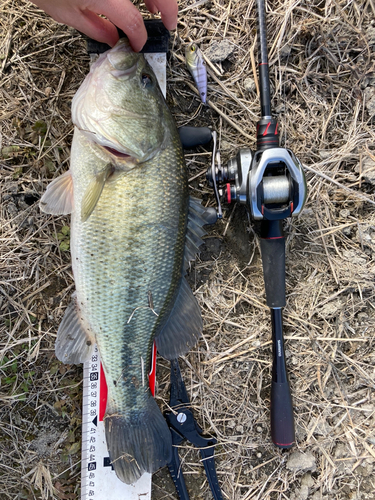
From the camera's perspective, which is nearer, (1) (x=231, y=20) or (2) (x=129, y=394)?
(2) (x=129, y=394)

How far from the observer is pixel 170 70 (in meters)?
2.48

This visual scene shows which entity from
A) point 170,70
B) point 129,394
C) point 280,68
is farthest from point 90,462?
point 280,68

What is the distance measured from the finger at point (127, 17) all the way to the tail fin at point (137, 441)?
2265 mm

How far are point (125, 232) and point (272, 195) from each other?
3.12 ft

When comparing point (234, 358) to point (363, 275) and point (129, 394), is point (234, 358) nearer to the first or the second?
point (129, 394)

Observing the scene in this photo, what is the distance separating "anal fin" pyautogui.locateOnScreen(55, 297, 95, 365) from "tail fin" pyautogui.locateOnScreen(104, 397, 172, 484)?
0.46m

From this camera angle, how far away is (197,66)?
2.39 metres

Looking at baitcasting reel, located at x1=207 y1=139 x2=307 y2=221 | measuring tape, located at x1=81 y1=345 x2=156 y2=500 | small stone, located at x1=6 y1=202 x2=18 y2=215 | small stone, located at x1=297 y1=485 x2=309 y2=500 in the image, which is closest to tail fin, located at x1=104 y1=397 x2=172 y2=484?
measuring tape, located at x1=81 y1=345 x2=156 y2=500

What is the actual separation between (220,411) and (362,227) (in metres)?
1.82

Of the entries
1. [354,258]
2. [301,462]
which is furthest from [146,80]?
[301,462]

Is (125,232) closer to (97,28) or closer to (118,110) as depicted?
(118,110)

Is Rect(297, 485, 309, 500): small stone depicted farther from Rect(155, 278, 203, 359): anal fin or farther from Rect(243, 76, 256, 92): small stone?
Rect(243, 76, 256, 92): small stone

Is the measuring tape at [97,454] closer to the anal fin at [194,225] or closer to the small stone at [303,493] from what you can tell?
the anal fin at [194,225]

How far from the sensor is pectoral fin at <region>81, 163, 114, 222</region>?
189cm
